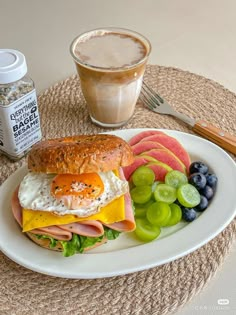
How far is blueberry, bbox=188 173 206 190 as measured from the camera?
1.69 meters

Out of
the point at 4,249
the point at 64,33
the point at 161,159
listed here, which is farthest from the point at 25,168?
the point at 64,33

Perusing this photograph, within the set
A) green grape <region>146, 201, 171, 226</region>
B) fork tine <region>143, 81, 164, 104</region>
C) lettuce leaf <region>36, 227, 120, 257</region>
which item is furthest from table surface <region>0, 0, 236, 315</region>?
lettuce leaf <region>36, 227, 120, 257</region>

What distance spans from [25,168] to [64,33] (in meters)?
1.21

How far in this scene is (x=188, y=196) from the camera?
1.65 meters

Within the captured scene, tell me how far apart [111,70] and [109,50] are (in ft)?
0.56

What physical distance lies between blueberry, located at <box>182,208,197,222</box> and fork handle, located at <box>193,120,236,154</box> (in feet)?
1.30

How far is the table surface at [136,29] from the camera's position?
97.7 inches

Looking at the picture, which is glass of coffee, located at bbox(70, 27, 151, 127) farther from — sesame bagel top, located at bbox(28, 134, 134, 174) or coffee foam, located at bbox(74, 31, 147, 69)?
sesame bagel top, located at bbox(28, 134, 134, 174)

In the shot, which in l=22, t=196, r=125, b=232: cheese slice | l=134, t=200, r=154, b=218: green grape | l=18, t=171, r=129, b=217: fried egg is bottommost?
l=134, t=200, r=154, b=218: green grape

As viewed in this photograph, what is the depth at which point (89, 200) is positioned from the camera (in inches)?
59.4

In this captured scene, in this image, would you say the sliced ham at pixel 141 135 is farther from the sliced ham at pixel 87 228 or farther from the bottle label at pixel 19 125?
the sliced ham at pixel 87 228

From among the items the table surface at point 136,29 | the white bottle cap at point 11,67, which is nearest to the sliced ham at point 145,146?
the white bottle cap at point 11,67

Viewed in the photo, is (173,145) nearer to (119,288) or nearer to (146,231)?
(146,231)

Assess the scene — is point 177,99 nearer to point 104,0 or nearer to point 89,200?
point 89,200
